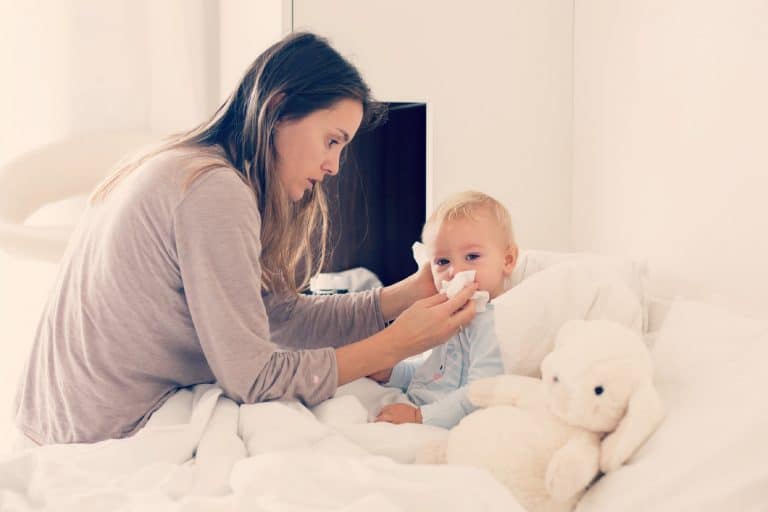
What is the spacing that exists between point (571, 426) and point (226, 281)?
53cm

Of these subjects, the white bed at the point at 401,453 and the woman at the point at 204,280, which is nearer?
the white bed at the point at 401,453

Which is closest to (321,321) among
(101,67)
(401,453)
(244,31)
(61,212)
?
(401,453)

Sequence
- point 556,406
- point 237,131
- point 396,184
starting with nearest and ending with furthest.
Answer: point 556,406 → point 237,131 → point 396,184

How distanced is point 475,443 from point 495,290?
1.62 feet

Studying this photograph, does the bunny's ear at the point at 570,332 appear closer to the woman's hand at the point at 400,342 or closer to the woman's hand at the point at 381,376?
the woman's hand at the point at 400,342

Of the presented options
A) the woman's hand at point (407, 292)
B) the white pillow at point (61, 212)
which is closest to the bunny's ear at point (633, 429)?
the woman's hand at point (407, 292)

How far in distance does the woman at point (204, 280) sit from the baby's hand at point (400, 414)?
2.8 inches

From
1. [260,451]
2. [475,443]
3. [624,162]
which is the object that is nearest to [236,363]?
[260,451]

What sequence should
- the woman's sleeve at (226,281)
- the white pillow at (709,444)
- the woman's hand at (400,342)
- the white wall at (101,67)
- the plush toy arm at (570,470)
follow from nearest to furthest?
the white pillow at (709,444) → the plush toy arm at (570,470) → the woman's sleeve at (226,281) → the woman's hand at (400,342) → the white wall at (101,67)

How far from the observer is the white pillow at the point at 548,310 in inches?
51.3

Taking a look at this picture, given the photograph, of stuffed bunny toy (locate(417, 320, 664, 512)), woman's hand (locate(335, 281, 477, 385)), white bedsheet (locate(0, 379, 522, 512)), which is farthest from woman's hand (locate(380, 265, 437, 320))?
stuffed bunny toy (locate(417, 320, 664, 512))

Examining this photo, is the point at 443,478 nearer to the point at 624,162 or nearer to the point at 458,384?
the point at 458,384

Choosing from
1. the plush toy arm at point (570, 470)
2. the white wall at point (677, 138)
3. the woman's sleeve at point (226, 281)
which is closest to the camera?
the plush toy arm at point (570, 470)

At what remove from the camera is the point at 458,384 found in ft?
4.66
